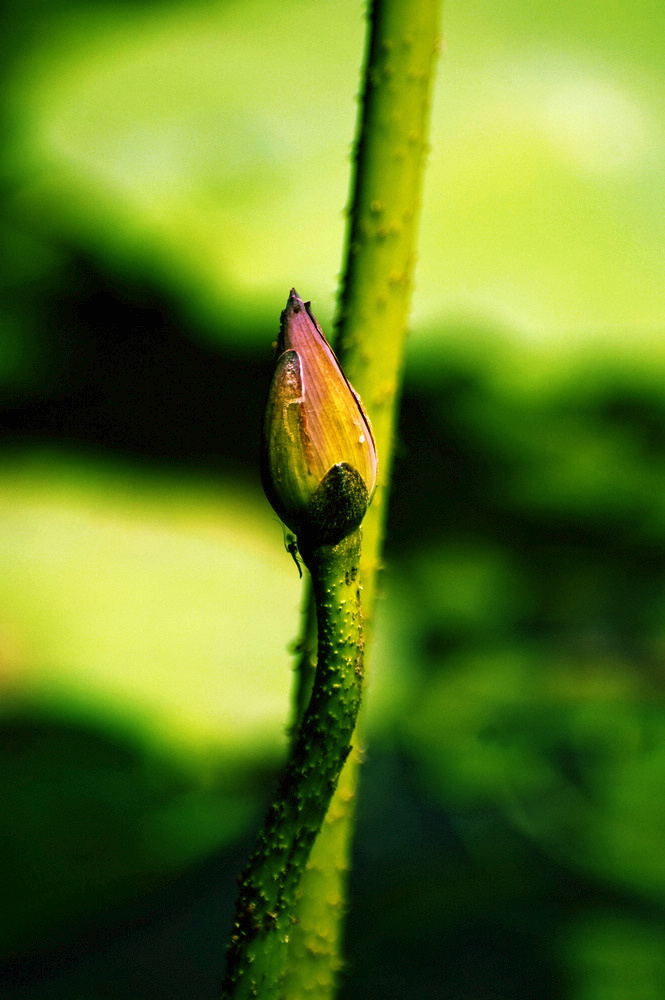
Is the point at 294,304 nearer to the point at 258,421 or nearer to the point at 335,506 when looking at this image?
the point at 335,506

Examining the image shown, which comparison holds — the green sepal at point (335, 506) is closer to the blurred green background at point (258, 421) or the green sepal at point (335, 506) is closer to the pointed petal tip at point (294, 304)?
the pointed petal tip at point (294, 304)

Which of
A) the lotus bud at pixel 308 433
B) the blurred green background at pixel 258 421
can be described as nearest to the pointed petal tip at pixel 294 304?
the lotus bud at pixel 308 433

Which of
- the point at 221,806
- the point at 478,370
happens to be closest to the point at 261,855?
the point at 221,806

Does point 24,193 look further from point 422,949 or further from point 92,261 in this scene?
point 422,949

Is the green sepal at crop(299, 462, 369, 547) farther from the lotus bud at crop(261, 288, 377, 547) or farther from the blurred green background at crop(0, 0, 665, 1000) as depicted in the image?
the blurred green background at crop(0, 0, 665, 1000)

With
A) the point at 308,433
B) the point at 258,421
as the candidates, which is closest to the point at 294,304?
the point at 308,433

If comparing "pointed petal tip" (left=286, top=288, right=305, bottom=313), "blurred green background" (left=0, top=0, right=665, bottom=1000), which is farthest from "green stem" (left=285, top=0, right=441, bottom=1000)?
"blurred green background" (left=0, top=0, right=665, bottom=1000)
